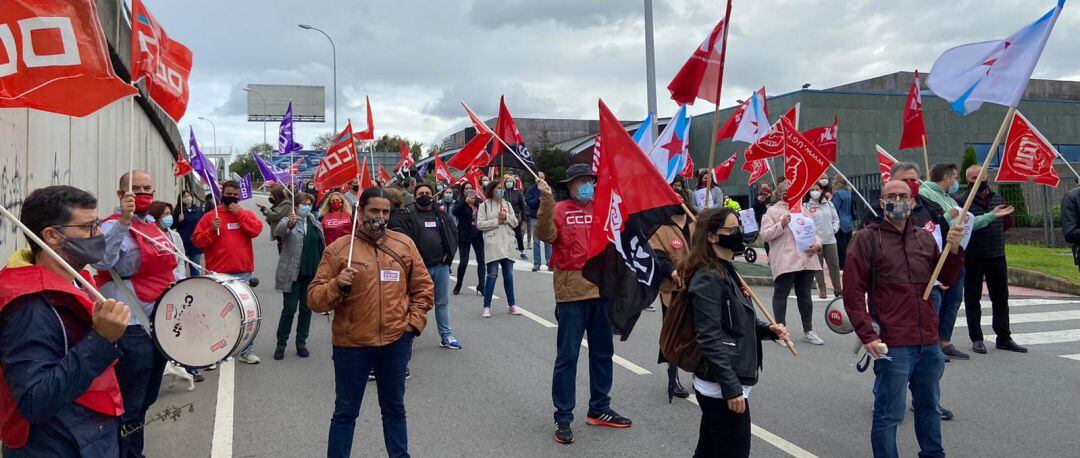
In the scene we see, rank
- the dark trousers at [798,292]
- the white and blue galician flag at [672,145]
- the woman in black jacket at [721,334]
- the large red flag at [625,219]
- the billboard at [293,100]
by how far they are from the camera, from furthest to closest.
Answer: the billboard at [293,100] < the white and blue galician flag at [672,145] < the dark trousers at [798,292] < the large red flag at [625,219] < the woman in black jacket at [721,334]

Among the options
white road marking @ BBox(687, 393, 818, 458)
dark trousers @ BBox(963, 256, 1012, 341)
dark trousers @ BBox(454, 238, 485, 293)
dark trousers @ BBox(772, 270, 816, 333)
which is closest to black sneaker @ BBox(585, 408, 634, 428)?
white road marking @ BBox(687, 393, 818, 458)

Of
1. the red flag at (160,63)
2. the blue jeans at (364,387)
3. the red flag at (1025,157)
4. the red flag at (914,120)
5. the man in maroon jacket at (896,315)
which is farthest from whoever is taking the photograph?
the red flag at (914,120)

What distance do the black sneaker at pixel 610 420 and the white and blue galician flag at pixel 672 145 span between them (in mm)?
4258

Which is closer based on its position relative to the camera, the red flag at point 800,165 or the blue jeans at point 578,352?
the blue jeans at point 578,352

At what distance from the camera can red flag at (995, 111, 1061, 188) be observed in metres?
7.23

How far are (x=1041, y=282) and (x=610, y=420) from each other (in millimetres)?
10694

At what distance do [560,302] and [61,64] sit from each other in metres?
3.32

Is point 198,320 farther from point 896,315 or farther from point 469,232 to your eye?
point 469,232

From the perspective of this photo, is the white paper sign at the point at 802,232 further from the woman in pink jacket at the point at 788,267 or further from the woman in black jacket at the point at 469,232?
the woman in black jacket at the point at 469,232

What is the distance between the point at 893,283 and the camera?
14.3ft

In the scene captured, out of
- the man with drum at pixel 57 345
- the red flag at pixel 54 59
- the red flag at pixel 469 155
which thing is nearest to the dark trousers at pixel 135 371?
the red flag at pixel 54 59

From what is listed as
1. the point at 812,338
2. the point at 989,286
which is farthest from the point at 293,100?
the point at 989,286

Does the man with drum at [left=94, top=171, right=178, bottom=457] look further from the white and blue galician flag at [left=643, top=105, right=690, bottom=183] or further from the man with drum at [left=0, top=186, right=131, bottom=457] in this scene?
the white and blue galician flag at [left=643, top=105, right=690, bottom=183]

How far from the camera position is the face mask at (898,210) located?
4.32m
